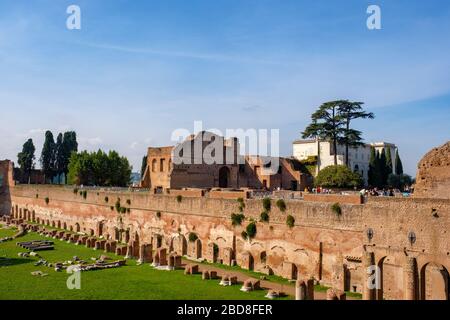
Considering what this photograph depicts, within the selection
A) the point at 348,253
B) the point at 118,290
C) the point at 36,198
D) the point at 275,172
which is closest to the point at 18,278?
the point at 118,290

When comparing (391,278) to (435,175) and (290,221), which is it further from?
(290,221)

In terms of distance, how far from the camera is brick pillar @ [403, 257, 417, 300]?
13852 mm

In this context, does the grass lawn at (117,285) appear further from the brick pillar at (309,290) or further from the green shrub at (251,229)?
the green shrub at (251,229)

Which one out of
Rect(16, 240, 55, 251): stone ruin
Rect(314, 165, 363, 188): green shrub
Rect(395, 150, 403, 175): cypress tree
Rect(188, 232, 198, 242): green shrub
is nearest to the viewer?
Rect(188, 232, 198, 242): green shrub

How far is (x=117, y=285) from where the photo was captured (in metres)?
16.6

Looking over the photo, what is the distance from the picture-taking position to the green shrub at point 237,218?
20.9 m

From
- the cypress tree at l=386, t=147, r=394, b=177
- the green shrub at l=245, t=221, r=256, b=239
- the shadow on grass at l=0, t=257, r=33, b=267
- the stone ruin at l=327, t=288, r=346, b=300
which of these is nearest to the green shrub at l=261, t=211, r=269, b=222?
the green shrub at l=245, t=221, r=256, b=239

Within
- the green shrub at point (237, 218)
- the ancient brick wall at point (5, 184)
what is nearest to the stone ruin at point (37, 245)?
the green shrub at point (237, 218)

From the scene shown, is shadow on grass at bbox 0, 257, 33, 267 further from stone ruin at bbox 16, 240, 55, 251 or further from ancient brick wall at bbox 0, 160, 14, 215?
ancient brick wall at bbox 0, 160, 14, 215

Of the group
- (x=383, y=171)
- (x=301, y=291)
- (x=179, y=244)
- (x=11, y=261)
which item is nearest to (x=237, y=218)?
(x=179, y=244)

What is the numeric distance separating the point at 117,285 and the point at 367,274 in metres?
8.72

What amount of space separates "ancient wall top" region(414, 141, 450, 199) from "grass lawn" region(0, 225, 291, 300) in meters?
6.34

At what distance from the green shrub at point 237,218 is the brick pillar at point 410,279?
8.28 metres
